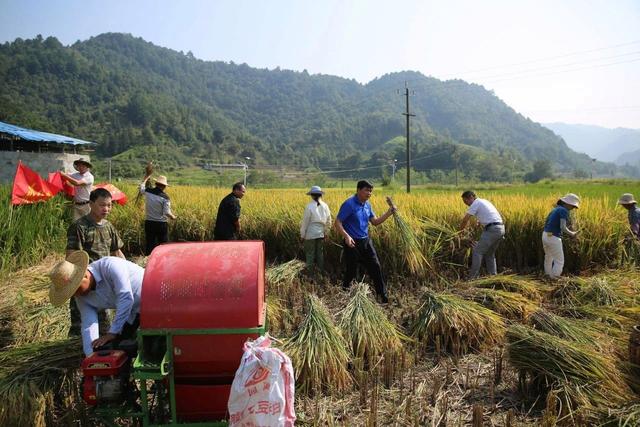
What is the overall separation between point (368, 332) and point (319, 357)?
0.70 metres

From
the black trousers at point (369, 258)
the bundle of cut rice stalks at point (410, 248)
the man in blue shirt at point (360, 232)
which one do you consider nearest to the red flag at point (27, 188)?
the man in blue shirt at point (360, 232)

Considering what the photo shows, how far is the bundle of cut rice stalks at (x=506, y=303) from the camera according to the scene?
485cm

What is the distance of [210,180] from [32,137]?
19.1 metres

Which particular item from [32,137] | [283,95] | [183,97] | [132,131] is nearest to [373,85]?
[283,95]

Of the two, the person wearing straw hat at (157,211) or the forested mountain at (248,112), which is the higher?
the forested mountain at (248,112)

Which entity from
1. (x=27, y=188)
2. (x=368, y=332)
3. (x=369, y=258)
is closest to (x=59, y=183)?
(x=27, y=188)

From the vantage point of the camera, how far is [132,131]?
5903cm

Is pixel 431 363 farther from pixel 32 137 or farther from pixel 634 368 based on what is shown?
pixel 32 137

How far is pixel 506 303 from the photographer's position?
4895 mm

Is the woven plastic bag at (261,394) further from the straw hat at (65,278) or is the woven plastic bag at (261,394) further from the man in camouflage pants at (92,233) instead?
the man in camouflage pants at (92,233)

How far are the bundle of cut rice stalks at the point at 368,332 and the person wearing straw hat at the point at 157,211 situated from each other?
346 cm

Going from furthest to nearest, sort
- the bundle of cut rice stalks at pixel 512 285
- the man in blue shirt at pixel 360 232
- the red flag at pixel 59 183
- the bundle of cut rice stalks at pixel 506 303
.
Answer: the red flag at pixel 59 183, the man in blue shirt at pixel 360 232, the bundle of cut rice stalks at pixel 512 285, the bundle of cut rice stalks at pixel 506 303

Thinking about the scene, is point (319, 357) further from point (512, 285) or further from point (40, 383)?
point (512, 285)

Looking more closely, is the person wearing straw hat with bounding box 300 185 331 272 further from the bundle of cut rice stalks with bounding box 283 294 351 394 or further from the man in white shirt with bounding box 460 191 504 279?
the bundle of cut rice stalks with bounding box 283 294 351 394
